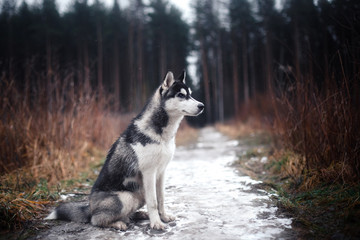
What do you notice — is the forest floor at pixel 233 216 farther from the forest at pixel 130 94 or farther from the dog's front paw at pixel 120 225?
the forest at pixel 130 94

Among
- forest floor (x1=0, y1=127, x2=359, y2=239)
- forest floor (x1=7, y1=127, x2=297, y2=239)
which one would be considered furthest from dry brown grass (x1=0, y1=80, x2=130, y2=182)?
forest floor (x1=7, y1=127, x2=297, y2=239)

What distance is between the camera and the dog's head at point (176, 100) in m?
3.08

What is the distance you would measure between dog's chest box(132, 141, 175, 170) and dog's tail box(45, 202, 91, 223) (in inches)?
38.8

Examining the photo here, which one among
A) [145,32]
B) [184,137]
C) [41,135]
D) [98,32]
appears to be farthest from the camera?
[145,32]

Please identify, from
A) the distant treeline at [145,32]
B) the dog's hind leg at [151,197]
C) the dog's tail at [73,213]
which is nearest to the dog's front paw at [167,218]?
the dog's hind leg at [151,197]

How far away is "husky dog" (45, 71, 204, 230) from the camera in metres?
2.80

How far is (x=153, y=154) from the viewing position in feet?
9.25

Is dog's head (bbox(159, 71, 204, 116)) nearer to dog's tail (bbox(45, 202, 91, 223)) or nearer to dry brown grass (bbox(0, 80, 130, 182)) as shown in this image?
dog's tail (bbox(45, 202, 91, 223))

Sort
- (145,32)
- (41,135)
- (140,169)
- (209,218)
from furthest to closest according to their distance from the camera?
(145,32)
(41,135)
(209,218)
(140,169)

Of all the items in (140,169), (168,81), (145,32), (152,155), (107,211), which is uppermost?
(145,32)

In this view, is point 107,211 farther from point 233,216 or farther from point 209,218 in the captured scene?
point 233,216

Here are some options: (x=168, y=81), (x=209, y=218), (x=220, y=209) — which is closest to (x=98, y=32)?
(x=168, y=81)

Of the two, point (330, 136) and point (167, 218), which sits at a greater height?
point (330, 136)

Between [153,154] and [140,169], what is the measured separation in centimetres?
26
